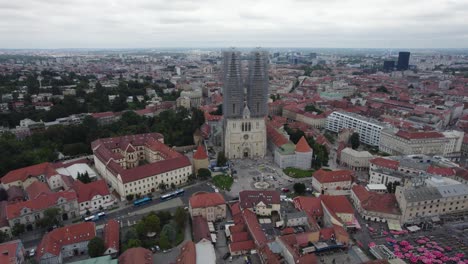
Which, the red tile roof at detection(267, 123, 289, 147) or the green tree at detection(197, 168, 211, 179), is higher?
the red tile roof at detection(267, 123, 289, 147)

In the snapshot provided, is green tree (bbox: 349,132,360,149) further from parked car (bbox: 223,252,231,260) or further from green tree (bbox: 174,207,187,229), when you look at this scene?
parked car (bbox: 223,252,231,260)

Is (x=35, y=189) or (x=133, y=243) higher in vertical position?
(x=35, y=189)

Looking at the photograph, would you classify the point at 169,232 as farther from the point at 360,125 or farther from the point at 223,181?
the point at 360,125

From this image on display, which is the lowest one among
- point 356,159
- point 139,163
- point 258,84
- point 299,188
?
point 139,163

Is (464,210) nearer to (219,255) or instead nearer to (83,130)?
(219,255)

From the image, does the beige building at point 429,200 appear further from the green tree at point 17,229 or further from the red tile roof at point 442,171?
the green tree at point 17,229

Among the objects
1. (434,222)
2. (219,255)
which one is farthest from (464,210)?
(219,255)

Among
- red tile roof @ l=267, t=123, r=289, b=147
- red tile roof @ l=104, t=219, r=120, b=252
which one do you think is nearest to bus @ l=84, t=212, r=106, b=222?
red tile roof @ l=104, t=219, r=120, b=252

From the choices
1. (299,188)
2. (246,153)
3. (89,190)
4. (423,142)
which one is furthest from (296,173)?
(89,190)
